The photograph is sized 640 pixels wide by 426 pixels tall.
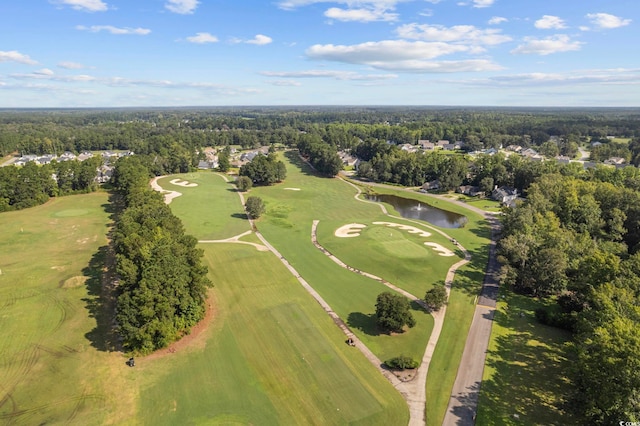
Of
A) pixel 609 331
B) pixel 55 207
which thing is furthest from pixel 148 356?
pixel 55 207

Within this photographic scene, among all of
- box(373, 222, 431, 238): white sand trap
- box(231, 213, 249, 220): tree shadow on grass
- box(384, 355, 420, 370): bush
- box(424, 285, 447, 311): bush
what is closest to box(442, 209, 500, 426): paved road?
box(384, 355, 420, 370): bush

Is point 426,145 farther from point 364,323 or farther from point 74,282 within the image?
point 74,282

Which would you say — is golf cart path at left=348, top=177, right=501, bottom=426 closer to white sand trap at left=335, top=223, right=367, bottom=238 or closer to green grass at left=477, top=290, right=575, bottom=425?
green grass at left=477, top=290, right=575, bottom=425

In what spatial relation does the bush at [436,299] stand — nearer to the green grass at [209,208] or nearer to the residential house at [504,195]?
the green grass at [209,208]

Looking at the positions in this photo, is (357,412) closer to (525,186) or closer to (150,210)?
(150,210)

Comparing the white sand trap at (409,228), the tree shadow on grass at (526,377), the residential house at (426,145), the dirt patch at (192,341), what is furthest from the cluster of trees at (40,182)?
the residential house at (426,145)

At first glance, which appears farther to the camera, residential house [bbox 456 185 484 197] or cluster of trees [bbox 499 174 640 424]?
residential house [bbox 456 185 484 197]

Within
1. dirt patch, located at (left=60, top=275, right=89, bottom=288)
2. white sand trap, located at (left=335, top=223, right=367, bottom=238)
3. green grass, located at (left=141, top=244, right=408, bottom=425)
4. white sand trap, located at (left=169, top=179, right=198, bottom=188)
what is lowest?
green grass, located at (left=141, top=244, right=408, bottom=425)
